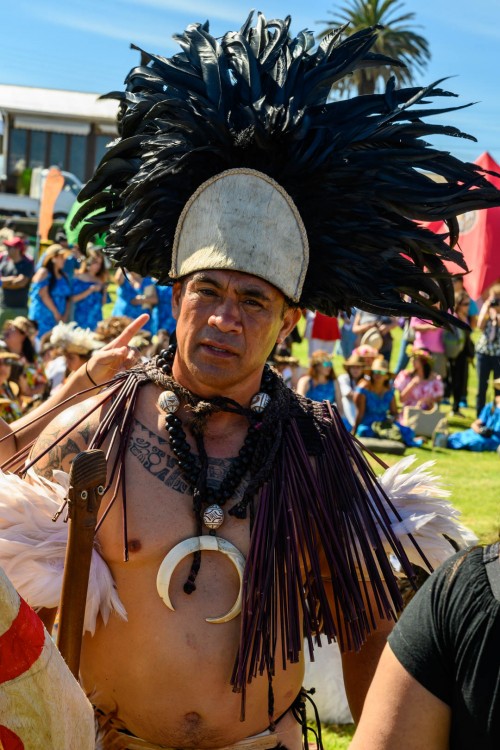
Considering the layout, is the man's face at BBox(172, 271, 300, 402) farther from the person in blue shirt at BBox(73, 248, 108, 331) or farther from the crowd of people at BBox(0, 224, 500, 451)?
the person in blue shirt at BBox(73, 248, 108, 331)

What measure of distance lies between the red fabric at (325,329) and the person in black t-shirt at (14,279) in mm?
3892

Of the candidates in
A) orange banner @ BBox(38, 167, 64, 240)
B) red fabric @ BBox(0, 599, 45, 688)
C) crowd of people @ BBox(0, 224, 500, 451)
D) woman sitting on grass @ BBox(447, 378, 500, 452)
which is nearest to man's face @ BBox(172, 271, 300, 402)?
red fabric @ BBox(0, 599, 45, 688)

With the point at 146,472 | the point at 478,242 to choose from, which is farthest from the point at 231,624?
the point at 478,242

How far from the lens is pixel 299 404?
3.07 m

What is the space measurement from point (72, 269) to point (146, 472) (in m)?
10.0

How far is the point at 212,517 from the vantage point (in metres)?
2.71

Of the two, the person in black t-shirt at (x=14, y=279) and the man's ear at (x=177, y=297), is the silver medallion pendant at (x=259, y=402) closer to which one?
the man's ear at (x=177, y=297)

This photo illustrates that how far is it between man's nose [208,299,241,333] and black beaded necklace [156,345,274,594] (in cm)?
22

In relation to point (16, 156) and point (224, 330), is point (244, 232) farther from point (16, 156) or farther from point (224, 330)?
point (16, 156)

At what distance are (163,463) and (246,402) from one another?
310 millimetres

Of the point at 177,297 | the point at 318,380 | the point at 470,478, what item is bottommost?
the point at 470,478

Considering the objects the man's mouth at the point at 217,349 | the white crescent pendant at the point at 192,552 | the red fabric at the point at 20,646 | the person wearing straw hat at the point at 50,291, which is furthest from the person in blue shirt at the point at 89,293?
the red fabric at the point at 20,646

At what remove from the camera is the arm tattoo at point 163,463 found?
278 centimetres

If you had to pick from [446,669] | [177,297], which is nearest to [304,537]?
[177,297]
